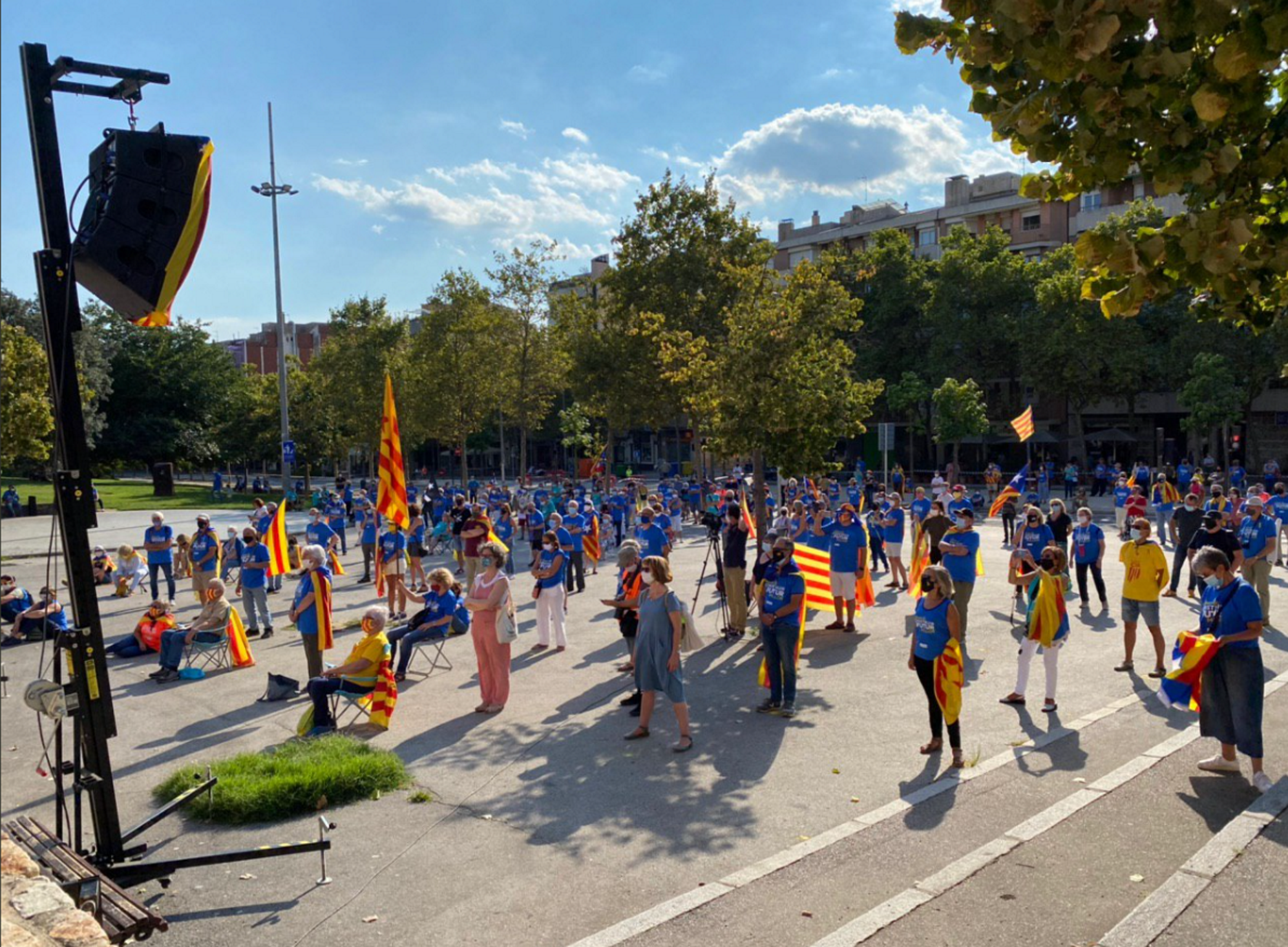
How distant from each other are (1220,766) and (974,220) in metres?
56.4

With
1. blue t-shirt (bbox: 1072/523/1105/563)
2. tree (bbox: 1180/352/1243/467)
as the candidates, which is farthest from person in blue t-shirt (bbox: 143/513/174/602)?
tree (bbox: 1180/352/1243/467)

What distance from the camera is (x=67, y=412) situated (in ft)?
16.5

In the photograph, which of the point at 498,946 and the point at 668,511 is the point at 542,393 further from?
the point at 498,946

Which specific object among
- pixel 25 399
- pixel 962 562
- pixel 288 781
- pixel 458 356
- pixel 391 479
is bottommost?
pixel 288 781

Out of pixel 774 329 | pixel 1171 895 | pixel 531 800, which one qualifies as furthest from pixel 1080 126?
pixel 774 329

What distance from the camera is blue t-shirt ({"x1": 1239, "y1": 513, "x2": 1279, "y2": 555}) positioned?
40.0 ft

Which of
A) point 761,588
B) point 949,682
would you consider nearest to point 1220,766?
point 949,682

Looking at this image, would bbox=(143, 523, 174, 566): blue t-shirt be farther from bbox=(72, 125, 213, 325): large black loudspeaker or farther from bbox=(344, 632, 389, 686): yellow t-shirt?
bbox=(72, 125, 213, 325): large black loudspeaker

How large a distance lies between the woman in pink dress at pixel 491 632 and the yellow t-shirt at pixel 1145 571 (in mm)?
6250

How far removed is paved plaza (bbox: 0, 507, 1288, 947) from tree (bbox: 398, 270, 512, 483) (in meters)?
31.2

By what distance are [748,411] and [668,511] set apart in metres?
12.1

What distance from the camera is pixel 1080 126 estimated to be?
463 cm

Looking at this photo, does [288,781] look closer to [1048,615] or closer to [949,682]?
[949,682]

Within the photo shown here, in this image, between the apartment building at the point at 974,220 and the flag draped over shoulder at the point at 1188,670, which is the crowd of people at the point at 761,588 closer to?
the flag draped over shoulder at the point at 1188,670
